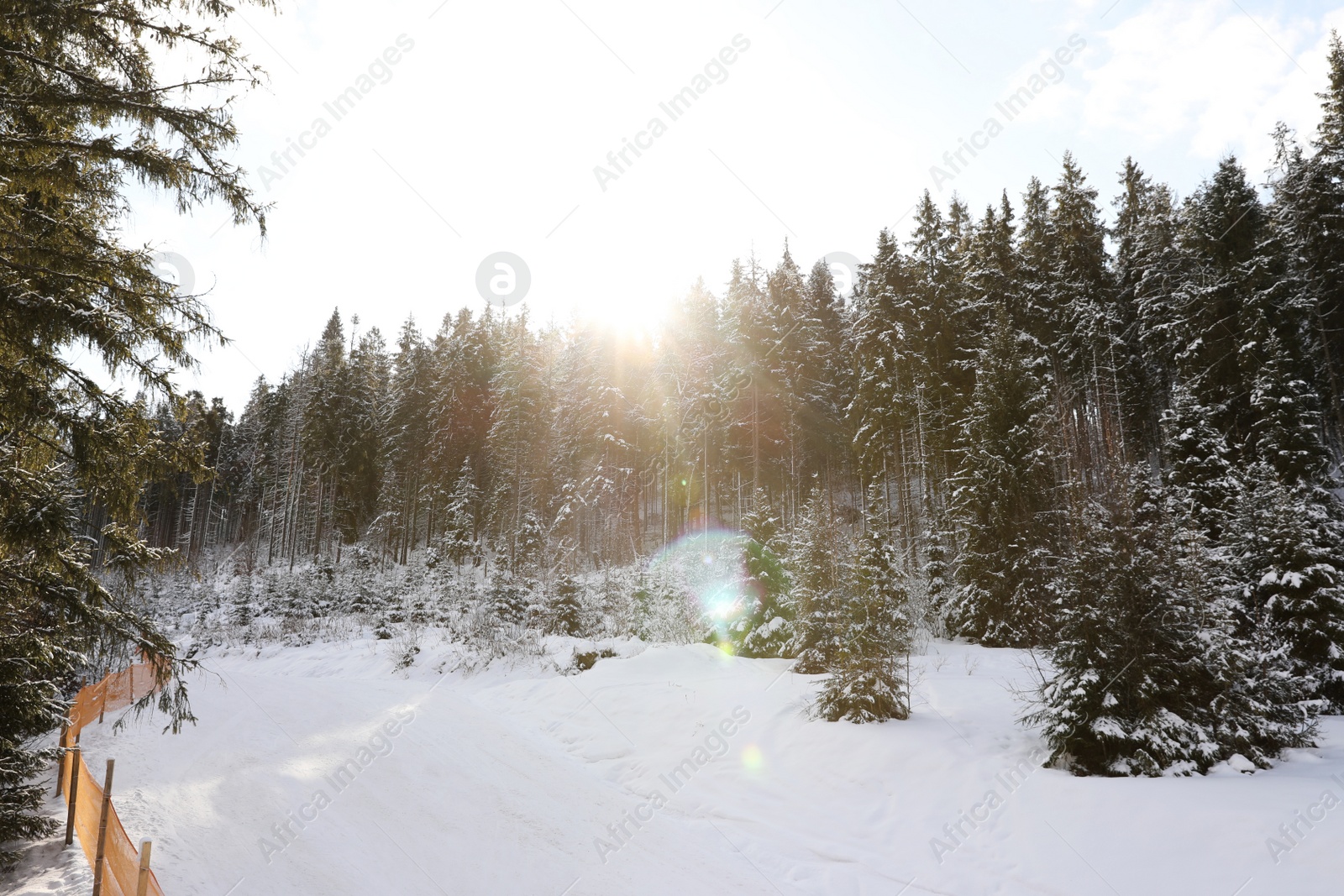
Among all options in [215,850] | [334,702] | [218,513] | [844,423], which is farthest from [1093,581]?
[218,513]

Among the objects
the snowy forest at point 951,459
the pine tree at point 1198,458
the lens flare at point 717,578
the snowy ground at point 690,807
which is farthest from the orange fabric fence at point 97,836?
the pine tree at point 1198,458

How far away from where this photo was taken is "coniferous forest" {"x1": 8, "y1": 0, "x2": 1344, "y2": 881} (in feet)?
22.1

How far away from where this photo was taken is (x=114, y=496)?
21.9 ft

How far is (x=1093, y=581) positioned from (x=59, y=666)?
1255 centimetres

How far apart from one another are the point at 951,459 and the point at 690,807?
25.3m

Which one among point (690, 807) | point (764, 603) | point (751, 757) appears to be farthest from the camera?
point (764, 603)

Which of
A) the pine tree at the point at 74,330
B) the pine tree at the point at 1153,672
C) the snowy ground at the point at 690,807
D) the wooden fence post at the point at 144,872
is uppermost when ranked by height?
the pine tree at the point at 74,330

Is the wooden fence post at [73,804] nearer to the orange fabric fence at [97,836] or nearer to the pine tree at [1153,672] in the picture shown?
the orange fabric fence at [97,836]

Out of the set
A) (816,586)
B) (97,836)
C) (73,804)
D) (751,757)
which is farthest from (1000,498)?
(73,804)

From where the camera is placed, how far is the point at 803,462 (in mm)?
36500

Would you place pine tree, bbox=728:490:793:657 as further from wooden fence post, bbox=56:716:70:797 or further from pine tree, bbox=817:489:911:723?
wooden fence post, bbox=56:716:70:797

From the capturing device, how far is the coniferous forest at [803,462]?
22.1 ft

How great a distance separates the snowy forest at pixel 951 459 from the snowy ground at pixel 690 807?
1.10 meters

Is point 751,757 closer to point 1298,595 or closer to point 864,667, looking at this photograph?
point 864,667
